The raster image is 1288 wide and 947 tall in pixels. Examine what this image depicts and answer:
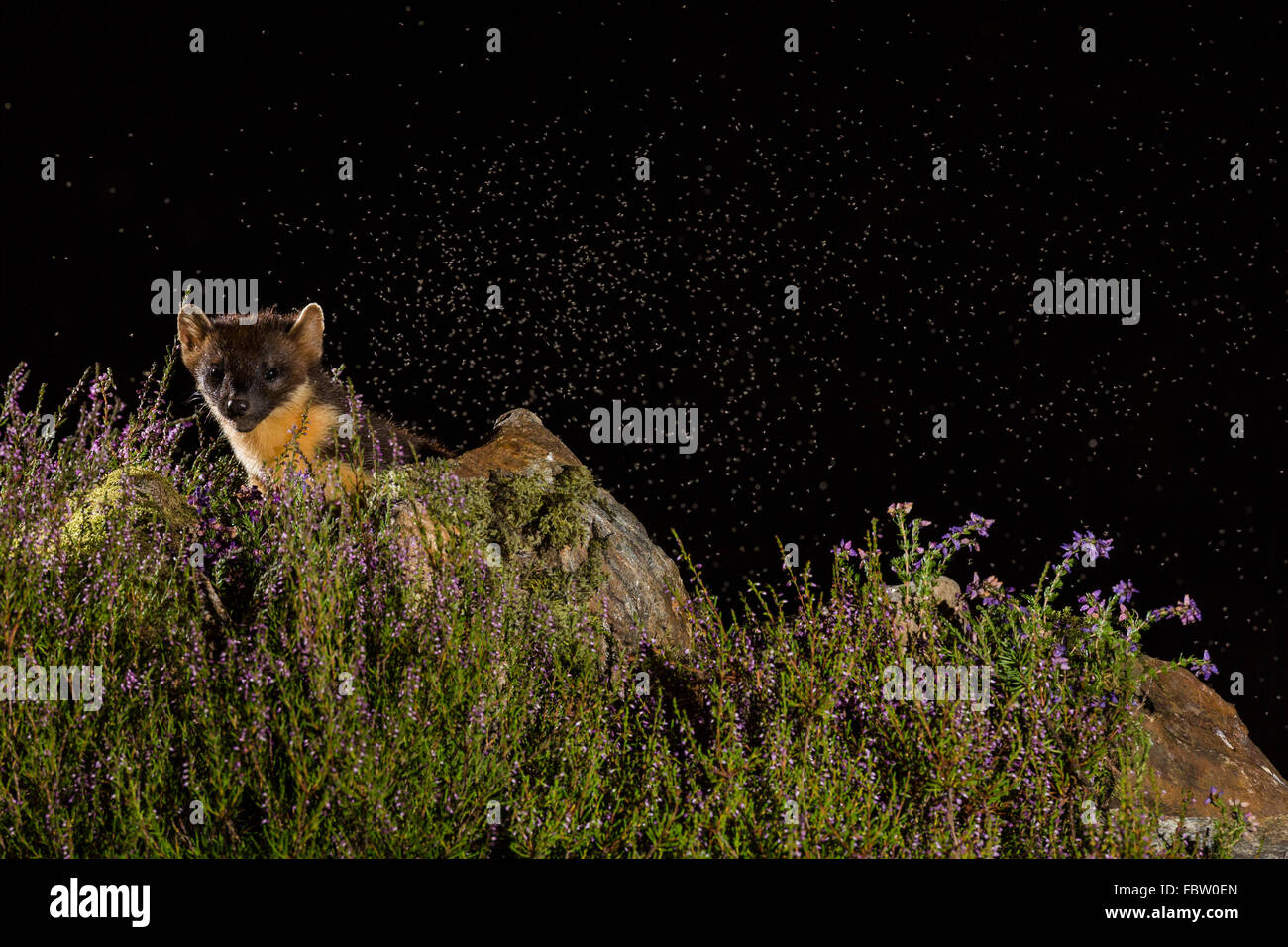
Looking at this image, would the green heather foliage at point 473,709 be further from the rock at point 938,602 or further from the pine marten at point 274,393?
the pine marten at point 274,393

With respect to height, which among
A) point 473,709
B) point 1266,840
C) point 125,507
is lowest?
point 1266,840

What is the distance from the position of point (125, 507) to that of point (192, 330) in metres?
1.50

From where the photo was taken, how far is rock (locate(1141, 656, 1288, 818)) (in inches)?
185

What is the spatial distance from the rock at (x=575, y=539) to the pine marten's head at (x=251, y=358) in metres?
0.95

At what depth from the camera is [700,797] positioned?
3.44 m

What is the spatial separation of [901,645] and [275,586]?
2.54 meters

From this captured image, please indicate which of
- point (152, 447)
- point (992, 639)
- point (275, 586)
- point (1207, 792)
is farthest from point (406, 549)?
point (1207, 792)

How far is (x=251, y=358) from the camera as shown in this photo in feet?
17.4

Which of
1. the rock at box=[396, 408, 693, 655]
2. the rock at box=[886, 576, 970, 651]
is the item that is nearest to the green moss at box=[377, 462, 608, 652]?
the rock at box=[396, 408, 693, 655]

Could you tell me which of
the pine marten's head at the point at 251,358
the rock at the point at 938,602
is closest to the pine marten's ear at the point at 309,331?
the pine marten's head at the point at 251,358

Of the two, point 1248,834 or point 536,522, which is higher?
point 536,522

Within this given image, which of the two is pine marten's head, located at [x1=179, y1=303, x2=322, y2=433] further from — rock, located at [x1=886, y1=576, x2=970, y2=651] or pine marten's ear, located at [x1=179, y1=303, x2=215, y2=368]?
rock, located at [x1=886, y1=576, x2=970, y2=651]

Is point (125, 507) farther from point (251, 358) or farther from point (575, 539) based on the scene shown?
point (575, 539)

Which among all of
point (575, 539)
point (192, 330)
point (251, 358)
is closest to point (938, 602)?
point (575, 539)
